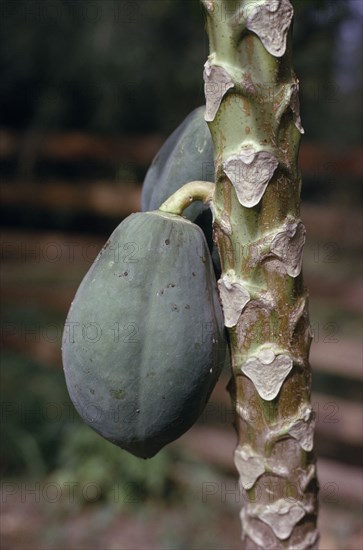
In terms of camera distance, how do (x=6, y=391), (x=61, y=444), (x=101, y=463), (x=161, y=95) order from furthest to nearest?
(x=161, y=95) < (x=6, y=391) < (x=61, y=444) < (x=101, y=463)

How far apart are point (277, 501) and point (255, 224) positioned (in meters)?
0.28

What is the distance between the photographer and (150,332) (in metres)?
0.70

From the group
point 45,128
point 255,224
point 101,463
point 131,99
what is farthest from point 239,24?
point 131,99

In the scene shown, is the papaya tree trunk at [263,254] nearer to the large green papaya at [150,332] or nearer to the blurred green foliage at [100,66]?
the large green papaya at [150,332]

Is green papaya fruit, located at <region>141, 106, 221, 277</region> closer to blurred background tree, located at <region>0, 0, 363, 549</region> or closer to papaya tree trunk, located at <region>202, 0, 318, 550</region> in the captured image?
papaya tree trunk, located at <region>202, 0, 318, 550</region>

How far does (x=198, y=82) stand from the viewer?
525 centimetres

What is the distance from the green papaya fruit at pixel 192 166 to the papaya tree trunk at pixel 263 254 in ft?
0.40

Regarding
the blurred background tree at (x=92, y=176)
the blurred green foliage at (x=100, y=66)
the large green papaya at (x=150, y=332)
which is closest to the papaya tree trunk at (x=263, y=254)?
the large green papaya at (x=150, y=332)

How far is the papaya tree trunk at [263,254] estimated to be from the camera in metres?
0.64

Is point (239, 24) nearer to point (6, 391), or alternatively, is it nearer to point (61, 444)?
point (61, 444)

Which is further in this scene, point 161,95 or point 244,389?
point 161,95

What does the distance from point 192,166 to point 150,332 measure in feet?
0.72

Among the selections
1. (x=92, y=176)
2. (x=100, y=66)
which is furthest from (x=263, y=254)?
(x=92, y=176)

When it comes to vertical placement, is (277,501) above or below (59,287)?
above
